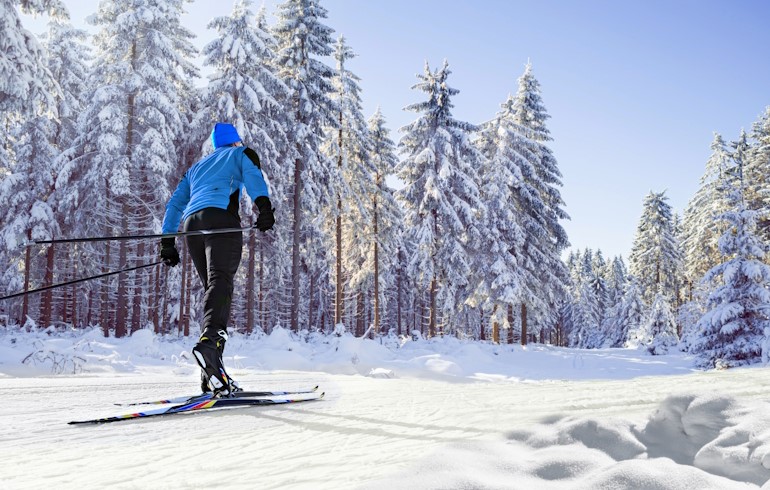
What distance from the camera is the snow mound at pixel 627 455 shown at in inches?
46.4

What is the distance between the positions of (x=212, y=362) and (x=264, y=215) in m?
1.04

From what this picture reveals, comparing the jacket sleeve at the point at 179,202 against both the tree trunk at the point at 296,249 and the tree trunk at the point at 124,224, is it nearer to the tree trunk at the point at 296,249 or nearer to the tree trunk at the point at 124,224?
the tree trunk at the point at 124,224

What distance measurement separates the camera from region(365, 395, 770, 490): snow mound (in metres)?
1.18

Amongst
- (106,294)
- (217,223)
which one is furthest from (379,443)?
(106,294)

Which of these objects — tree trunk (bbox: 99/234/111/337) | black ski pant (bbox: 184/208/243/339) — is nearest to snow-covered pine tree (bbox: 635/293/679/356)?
tree trunk (bbox: 99/234/111/337)

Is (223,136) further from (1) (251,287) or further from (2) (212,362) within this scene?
(1) (251,287)

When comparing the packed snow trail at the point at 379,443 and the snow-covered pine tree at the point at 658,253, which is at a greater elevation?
the snow-covered pine tree at the point at 658,253

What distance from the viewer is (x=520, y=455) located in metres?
1.50

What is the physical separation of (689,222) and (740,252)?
24.9m

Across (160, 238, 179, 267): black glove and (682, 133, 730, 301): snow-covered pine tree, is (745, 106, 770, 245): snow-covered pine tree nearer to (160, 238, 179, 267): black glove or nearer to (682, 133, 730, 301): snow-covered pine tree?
(682, 133, 730, 301): snow-covered pine tree

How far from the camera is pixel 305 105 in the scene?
20500 mm

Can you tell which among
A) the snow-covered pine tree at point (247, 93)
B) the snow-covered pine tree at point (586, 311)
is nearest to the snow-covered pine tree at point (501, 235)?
the snow-covered pine tree at point (247, 93)

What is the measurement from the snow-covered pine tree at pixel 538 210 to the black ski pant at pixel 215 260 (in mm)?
21685

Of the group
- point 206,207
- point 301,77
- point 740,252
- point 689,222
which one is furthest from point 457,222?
point 689,222
